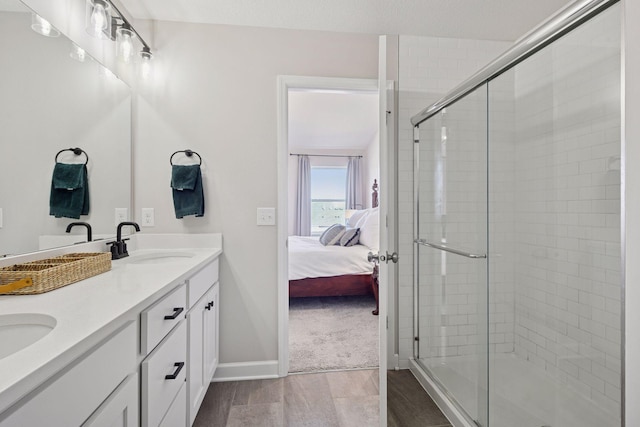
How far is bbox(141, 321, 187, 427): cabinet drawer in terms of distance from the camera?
3.28 ft

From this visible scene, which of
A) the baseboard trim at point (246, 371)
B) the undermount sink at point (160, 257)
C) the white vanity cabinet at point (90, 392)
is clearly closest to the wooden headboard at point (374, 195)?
the baseboard trim at point (246, 371)

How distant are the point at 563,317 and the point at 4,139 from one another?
8.55 ft

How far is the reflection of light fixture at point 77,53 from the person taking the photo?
4.89ft

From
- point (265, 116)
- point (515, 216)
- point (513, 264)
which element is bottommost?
point (513, 264)

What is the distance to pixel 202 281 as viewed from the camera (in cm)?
168

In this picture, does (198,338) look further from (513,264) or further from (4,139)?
(513,264)

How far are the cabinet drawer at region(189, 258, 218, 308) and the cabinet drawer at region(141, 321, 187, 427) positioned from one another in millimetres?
160

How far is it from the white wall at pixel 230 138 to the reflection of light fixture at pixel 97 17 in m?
0.48

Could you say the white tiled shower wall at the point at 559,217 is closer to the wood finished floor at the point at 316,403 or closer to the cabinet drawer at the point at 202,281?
the wood finished floor at the point at 316,403

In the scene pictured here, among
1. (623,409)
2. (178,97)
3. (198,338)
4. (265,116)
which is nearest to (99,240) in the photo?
(198,338)

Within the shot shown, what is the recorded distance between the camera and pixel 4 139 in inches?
43.5

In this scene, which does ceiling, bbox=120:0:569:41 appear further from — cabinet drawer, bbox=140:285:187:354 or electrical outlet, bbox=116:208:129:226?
cabinet drawer, bbox=140:285:187:354

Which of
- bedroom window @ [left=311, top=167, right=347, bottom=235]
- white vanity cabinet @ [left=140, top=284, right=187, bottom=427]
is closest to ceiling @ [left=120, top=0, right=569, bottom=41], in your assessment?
white vanity cabinet @ [left=140, top=284, right=187, bottom=427]

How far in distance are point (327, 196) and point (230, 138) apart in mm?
4341
